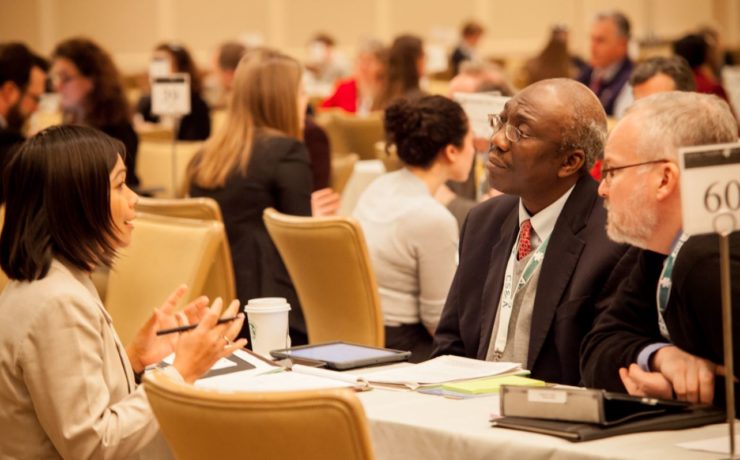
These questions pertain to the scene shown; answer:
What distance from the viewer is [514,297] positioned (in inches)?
116

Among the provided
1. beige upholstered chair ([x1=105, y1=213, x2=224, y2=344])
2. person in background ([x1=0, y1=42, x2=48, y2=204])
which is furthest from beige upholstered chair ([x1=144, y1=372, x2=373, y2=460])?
person in background ([x1=0, y1=42, x2=48, y2=204])

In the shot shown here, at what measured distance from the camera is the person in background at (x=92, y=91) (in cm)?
654

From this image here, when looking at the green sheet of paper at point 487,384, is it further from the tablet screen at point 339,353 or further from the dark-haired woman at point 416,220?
the dark-haired woman at point 416,220

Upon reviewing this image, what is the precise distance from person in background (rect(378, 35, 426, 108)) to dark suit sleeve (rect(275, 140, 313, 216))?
3315mm

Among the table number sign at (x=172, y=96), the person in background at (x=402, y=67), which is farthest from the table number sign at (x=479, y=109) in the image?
the person in background at (x=402, y=67)

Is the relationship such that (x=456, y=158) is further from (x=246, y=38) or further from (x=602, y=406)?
(x=246, y=38)

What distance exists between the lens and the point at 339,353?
9.34ft

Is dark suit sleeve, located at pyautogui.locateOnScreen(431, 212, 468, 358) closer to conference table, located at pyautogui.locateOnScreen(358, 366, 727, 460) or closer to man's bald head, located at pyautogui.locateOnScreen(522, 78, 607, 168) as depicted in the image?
man's bald head, located at pyautogui.locateOnScreen(522, 78, 607, 168)

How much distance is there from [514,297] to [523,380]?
0.42 metres

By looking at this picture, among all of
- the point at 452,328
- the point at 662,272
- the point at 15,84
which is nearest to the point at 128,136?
the point at 15,84

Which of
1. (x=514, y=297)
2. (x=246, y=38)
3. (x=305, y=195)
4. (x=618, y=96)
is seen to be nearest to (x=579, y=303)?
(x=514, y=297)

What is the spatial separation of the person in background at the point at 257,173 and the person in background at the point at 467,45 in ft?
28.4

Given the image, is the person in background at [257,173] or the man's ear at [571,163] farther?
the person in background at [257,173]

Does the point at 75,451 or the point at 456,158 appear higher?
the point at 456,158
